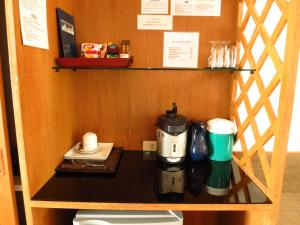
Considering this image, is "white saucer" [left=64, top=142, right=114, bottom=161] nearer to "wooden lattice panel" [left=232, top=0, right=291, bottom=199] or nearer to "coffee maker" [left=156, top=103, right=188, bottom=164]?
"coffee maker" [left=156, top=103, right=188, bottom=164]

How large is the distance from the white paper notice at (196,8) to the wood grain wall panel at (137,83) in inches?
1.2

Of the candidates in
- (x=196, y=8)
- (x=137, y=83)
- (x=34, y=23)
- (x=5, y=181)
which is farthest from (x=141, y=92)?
(x=5, y=181)

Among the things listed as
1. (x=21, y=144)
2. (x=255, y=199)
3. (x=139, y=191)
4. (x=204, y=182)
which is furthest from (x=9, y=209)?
(x=255, y=199)

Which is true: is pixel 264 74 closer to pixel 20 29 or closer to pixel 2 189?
pixel 20 29

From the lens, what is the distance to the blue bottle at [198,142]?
1.23 m

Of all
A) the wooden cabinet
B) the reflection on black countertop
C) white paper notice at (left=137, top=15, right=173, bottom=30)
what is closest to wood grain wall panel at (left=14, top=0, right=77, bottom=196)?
the wooden cabinet

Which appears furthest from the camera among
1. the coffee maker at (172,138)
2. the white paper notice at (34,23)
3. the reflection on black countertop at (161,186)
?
the coffee maker at (172,138)

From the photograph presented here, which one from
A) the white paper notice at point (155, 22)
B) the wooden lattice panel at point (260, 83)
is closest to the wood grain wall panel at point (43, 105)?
the white paper notice at point (155, 22)

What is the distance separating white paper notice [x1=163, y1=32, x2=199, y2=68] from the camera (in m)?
1.29

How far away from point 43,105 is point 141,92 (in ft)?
1.93

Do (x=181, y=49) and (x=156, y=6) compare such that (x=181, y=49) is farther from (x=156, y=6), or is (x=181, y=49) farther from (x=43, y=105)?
(x=43, y=105)

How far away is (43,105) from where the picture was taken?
931mm

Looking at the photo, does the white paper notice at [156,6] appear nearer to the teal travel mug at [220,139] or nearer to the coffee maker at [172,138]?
the coffee maker at [172,138]

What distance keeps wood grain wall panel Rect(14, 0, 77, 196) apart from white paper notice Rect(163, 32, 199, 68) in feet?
1.87
